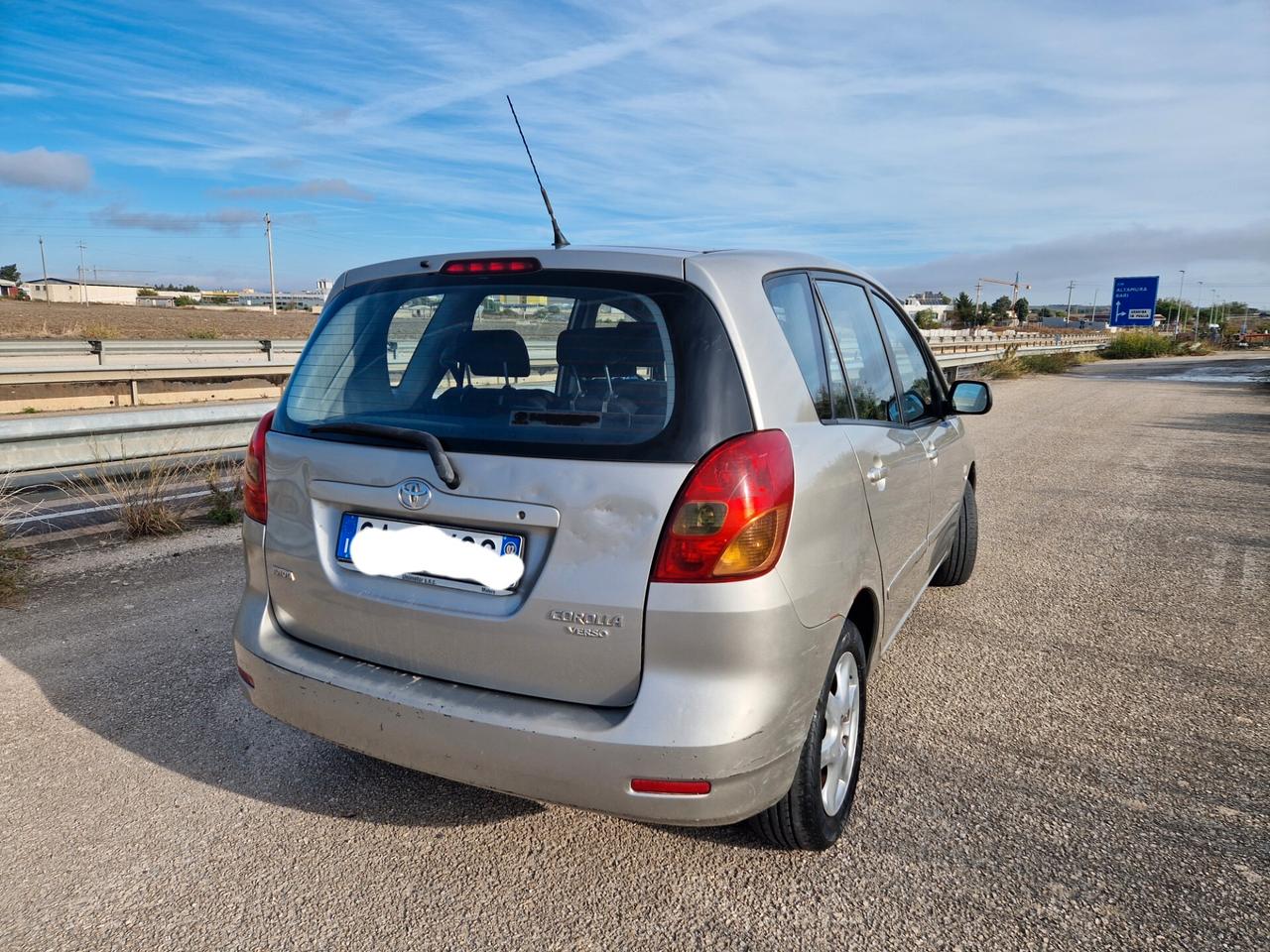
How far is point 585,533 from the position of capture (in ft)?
6.95

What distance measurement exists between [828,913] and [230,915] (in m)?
1.52

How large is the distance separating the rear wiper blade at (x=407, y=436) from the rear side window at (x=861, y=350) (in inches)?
54.8

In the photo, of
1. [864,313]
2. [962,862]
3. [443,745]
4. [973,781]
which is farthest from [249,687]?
[864,313]

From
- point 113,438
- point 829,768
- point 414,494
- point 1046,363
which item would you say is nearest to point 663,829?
point 829,768

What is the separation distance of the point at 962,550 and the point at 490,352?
3.25 m

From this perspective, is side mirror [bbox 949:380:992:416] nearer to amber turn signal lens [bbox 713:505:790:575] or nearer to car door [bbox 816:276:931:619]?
car door [bbox 816:276:931:619]

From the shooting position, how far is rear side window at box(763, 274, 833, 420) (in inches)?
101

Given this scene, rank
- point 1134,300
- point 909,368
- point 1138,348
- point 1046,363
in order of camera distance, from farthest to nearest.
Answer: point 1134,300 < point 1138,348 < point 1046,363 < point 909,368

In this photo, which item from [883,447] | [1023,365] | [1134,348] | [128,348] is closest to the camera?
[883,447]

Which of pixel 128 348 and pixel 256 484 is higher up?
pixel 256 484

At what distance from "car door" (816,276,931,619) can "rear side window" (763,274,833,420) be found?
0.15m

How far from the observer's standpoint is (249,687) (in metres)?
2.67

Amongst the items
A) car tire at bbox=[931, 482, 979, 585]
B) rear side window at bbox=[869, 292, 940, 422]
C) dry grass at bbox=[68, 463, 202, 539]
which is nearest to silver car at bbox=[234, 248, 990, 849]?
rear side window at bbox=[869, 292, 940, 422]

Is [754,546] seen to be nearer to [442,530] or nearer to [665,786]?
[665,786]
